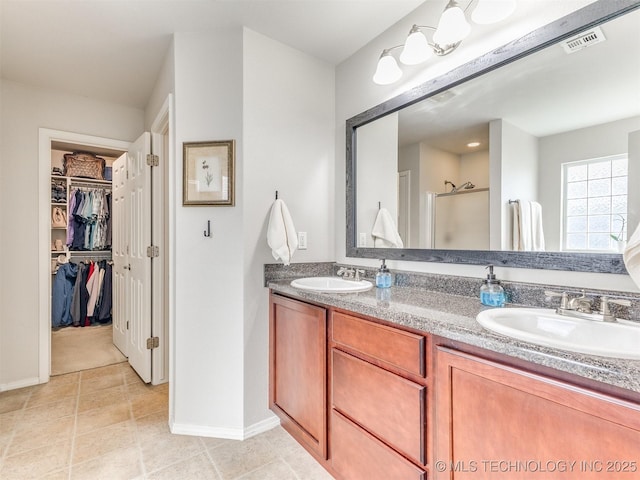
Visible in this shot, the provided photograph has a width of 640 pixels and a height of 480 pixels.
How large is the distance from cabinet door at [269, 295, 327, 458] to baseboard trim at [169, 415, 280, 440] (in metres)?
0.16

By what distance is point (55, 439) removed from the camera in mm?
1790

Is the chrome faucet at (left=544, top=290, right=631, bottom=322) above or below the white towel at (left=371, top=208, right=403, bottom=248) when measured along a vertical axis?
below

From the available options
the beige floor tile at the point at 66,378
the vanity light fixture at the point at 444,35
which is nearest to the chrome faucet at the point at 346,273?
the vanity light fixture at the point at 444,35

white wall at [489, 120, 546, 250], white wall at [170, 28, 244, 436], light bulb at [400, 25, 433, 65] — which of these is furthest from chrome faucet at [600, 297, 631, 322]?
white wall at [170, 28, 244, 436]

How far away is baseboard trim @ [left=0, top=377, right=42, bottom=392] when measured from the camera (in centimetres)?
241

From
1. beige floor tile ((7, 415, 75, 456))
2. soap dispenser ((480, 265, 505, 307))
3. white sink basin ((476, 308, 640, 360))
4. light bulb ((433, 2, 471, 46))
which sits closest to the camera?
white sink basin ((476, 308, 640, 360))

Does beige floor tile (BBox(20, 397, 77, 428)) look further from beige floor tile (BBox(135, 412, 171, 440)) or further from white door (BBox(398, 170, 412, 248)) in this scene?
white door (BBox(398, 170, 412, 248))

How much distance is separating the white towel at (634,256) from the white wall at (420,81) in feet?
0.64

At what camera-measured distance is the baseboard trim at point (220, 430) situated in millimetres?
1838

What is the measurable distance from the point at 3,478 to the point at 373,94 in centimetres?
282

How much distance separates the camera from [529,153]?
1.27 metres

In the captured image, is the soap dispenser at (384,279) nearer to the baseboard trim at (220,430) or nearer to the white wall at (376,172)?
the white wall at (376,172)

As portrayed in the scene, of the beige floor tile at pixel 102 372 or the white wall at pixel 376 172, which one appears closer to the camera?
the white wall at pixel 376 172

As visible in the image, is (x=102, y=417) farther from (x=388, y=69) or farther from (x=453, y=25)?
A: (x=453, y=25)
